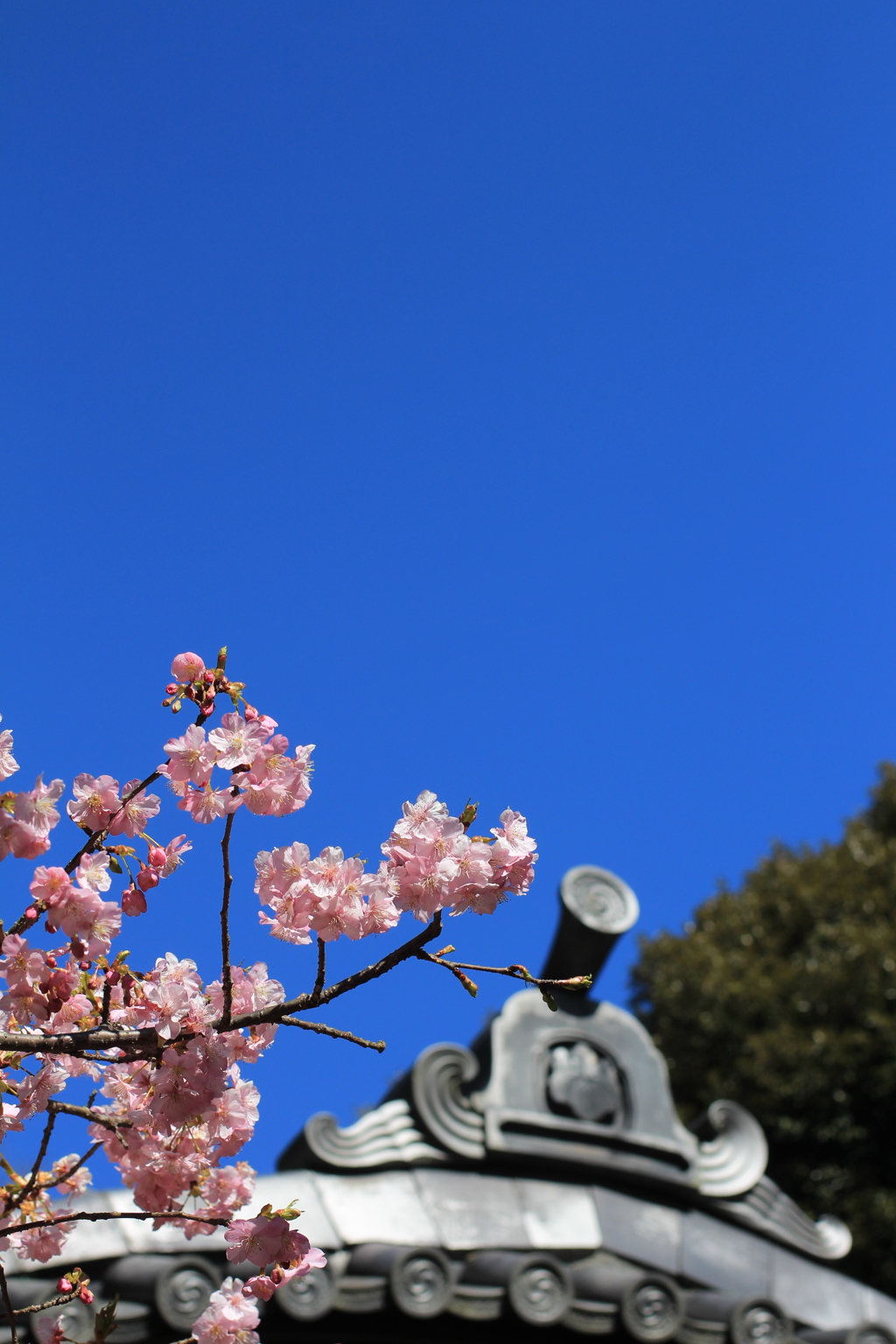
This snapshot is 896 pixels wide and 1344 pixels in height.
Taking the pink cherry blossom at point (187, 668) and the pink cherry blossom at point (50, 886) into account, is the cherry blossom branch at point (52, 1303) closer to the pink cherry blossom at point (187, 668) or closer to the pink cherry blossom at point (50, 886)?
the pink cherry blossom at point (50, 886)

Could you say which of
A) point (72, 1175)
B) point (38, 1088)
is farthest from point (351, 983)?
point (72, 1175)

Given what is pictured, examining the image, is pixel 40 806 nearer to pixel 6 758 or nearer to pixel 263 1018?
pixel 6 758

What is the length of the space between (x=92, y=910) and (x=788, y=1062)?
11109 millimetres

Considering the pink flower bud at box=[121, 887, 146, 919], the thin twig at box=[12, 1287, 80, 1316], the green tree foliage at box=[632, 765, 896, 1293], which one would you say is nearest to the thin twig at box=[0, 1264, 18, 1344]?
the thin twig at box=[12, 1287, 80, 1316]

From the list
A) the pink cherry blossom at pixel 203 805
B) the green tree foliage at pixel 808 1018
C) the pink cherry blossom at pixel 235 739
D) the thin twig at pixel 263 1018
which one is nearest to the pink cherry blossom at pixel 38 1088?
the thin twig at pixel 263 1018

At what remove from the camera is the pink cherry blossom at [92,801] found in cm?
208

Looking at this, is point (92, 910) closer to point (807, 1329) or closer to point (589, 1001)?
point (589, 1001)

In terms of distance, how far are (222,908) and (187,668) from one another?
0.47 m

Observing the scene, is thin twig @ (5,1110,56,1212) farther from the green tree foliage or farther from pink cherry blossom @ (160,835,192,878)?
the green tree foliage

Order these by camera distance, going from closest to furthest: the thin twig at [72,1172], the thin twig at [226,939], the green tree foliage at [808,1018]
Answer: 1. the thin twig at [226,939]
2. the thin twig at [72,1172]
3. the green tree foliage at [808,1018]

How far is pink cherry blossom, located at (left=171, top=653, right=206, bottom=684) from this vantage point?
6.90 feet

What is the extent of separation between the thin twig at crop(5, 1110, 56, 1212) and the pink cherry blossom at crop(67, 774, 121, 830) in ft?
2.06

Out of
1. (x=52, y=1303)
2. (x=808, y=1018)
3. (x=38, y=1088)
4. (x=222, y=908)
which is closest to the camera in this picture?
(x=222, y=908)

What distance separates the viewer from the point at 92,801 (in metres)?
2.08
